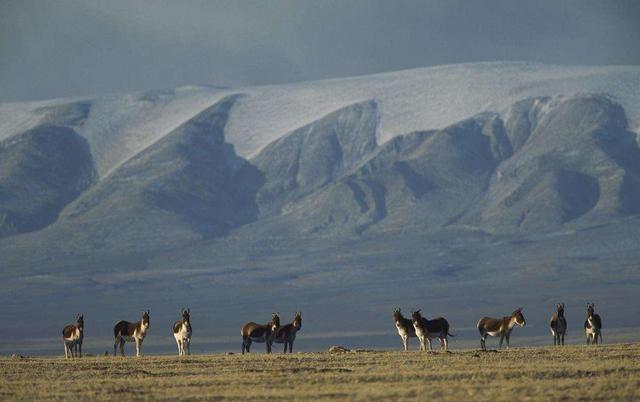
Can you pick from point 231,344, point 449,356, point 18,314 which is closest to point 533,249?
point 18,314

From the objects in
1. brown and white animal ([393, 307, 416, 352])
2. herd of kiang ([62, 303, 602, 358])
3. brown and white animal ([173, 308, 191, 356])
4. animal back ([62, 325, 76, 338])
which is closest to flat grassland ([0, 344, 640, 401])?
herd of kiang ([62, 303, 602, 358])

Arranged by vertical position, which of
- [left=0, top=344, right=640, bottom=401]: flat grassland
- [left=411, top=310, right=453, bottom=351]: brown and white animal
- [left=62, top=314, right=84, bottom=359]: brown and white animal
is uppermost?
[left=62, top=314, right=84, bottom=359]: brown and white animal

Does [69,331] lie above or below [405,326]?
above

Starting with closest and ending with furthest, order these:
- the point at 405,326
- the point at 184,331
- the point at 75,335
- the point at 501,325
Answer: the point at 405,326 < the point at 184,331 < the point at 75,335 < the point at 501,325

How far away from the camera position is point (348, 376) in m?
38.6

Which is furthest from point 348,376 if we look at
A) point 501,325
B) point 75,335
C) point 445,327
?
point 75,335

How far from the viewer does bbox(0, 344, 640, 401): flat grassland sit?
3447 centimetres

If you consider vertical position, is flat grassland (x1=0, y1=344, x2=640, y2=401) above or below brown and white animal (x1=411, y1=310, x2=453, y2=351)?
below

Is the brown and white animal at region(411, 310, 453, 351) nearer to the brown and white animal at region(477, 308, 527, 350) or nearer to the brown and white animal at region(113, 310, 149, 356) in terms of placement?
the brown and white animal at region(477, 308, 527, 350)

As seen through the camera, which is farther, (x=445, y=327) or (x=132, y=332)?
(x=132, y=332)

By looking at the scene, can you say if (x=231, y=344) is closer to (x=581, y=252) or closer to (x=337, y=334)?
(x=337, y=334)

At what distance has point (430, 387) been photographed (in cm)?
3534

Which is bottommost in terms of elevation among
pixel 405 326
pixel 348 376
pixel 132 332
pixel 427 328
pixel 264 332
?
pixel 348 376

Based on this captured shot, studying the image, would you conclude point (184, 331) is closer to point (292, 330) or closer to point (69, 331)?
point (292, 330)
